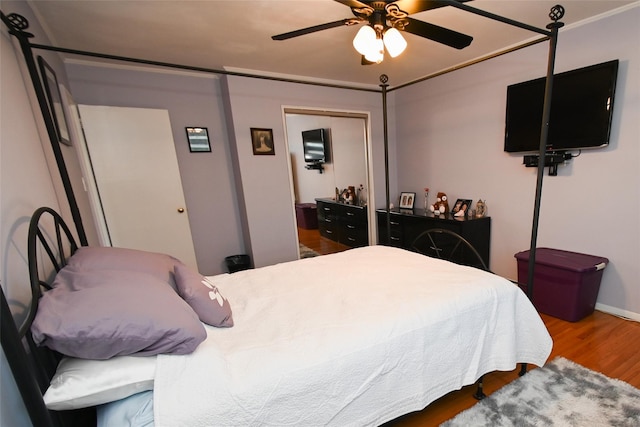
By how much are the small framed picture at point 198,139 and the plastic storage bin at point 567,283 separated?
3.39m

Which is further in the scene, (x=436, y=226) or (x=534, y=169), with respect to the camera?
(x=436, y=226)

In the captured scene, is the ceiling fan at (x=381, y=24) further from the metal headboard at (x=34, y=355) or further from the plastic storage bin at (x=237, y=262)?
the plastic storage bin at (x=237, y=262)

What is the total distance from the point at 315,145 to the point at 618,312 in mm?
4811

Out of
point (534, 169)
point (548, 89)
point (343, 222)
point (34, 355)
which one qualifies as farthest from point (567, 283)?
point (34, 355)

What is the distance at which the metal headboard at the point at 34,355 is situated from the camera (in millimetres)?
625

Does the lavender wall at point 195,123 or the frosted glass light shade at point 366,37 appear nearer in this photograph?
the frosted glass light shade at point 366,37

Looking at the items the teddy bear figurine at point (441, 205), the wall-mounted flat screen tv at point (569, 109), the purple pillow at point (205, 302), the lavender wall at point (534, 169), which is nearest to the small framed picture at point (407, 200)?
the lavender wall at point (534, 169)

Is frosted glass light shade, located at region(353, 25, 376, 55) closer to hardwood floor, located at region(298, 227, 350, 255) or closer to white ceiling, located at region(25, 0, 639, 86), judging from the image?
white ceiling, located at region(25, 0, 639, 86)

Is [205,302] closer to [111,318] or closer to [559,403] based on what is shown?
[111,318]

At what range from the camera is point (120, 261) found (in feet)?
3.95

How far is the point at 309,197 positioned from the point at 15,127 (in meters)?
5.43

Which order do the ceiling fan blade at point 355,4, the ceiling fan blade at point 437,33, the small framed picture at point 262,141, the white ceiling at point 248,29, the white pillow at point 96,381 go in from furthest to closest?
the small framed picture at point 262,141
the white ceiling at point 248,29
the ceiling fan blade at point 437,33
the ceiling fan blade at point 355,4
the white pillow at point 96,381

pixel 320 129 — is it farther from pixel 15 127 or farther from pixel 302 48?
pixel 15 127

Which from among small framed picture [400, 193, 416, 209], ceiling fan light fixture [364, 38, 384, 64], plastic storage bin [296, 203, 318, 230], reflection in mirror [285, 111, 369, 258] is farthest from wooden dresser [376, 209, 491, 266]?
plastic storage bin [296, 203, 318, 230]
